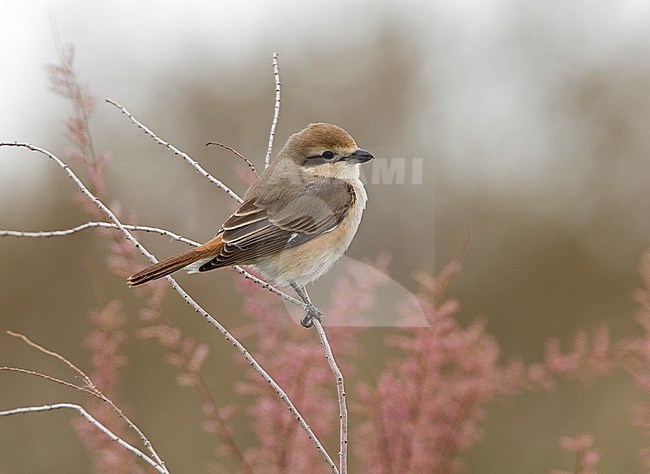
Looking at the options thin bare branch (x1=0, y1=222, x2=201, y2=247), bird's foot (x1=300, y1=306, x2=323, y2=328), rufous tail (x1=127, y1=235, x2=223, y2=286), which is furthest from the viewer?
bird's foot (x1=300, y1=306, x2=323, y2=328)

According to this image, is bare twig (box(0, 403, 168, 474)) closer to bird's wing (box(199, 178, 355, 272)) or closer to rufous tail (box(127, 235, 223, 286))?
rufous tail (box(127, 235, 223, 286))

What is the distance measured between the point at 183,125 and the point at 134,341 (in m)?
2.01

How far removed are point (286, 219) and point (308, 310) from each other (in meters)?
0.40

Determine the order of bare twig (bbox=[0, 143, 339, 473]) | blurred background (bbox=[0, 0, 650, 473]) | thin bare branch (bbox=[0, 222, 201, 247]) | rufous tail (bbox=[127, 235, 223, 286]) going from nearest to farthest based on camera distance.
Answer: thin bare branch (bbox=[0, 222, 201, 247]), bare twig (bbox=[0, 143, 339, 473]), rufous tail (bbox=[127, 235, 223, 286]), blurred background (bbox=[0, 0, 650, 473])

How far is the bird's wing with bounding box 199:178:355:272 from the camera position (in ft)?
9.64

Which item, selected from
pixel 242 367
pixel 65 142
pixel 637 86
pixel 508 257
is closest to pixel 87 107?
pixel 242 367

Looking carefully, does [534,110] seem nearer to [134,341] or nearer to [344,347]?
[134,341]

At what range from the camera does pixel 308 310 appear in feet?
9.01

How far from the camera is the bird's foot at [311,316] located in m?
2.69

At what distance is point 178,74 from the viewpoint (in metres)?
8.64

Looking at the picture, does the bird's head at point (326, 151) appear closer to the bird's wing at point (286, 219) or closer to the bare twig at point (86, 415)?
the bird's wing at point (286, 219)

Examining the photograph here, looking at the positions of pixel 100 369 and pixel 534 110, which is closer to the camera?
pixel 100 369

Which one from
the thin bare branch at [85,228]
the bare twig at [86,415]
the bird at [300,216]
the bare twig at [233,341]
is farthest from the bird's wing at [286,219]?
the bare twig at [86,415]

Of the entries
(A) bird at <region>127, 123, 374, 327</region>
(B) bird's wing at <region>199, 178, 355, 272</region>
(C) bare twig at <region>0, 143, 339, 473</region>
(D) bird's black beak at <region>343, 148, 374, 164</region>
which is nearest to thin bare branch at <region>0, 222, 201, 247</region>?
(C) bare twig at <region>0, 143, 339, 473</region>
